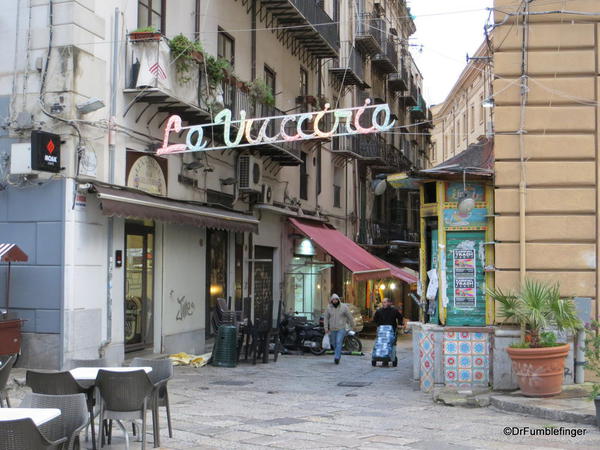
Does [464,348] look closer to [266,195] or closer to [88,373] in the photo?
[88,373]

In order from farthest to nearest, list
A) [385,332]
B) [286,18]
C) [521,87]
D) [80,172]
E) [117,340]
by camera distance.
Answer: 1. [286,18]
2. [385,332]
3. [117,340]
4. [80,172]
5. [521,87]

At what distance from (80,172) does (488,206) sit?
23.2ft

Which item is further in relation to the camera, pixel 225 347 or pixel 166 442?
pixel 225 347

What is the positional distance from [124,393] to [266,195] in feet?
44.4

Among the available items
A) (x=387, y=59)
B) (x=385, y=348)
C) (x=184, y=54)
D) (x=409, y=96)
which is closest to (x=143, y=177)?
(x=184, y=54)

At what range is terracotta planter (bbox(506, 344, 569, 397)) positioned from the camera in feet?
34.0

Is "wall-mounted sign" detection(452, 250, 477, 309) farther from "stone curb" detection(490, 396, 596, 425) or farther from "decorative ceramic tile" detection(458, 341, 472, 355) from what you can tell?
"stone curb" detection(490, 396, 596, 425)

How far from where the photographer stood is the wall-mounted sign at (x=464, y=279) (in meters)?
12.4

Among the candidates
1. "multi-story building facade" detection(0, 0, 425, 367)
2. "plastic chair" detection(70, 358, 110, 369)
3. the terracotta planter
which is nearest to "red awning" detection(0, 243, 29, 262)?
"multi-story building facade" detection(0, 0, 425, 367)

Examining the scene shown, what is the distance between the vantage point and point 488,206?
12359 millimetres

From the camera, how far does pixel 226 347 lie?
51.3 ft

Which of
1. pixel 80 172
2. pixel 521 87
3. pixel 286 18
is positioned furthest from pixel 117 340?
pixel 286 18

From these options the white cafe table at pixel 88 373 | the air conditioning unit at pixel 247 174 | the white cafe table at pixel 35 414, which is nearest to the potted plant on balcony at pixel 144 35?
the air conditioning unit at pixel 247 174

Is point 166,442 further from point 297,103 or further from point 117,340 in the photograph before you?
point 297,103
